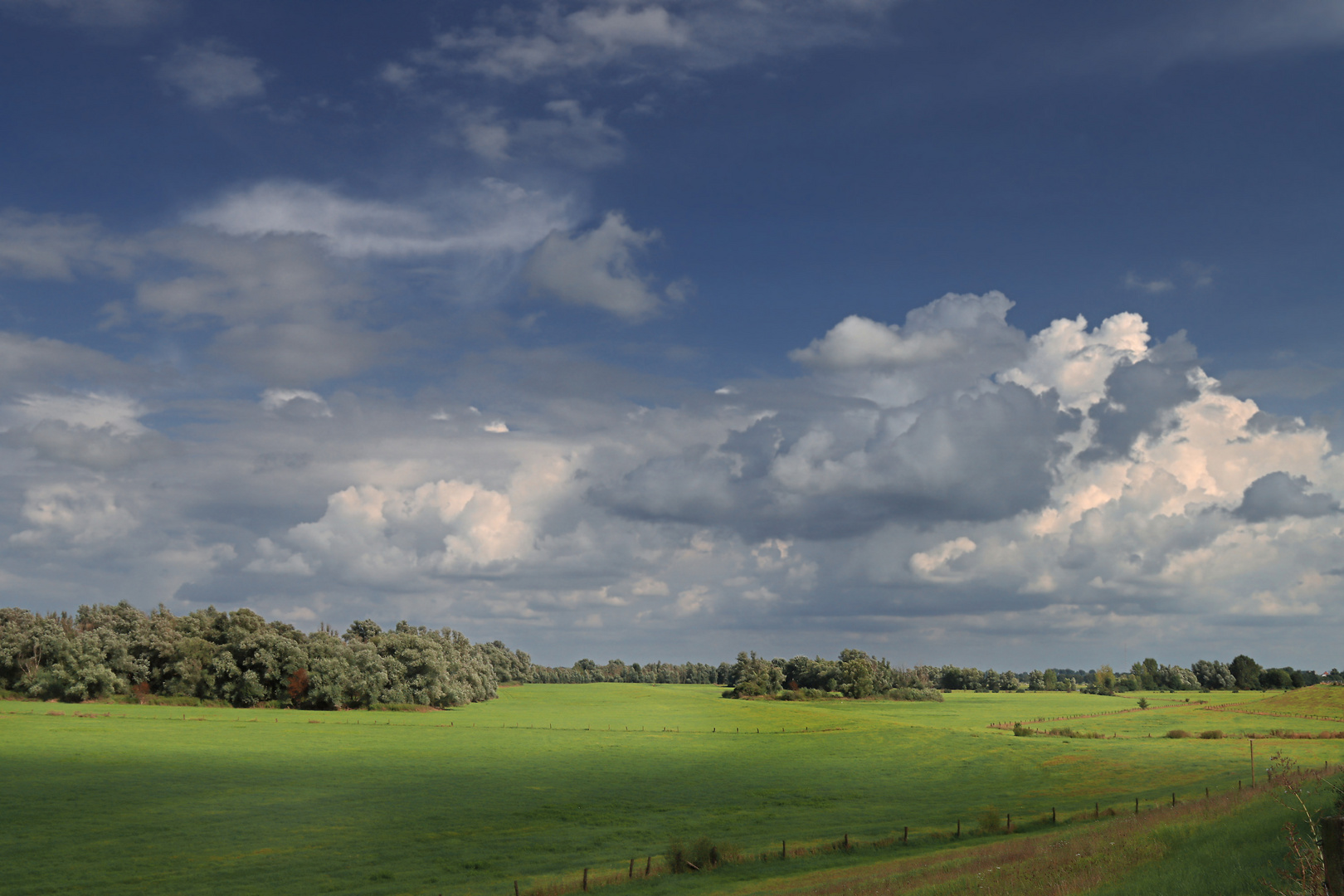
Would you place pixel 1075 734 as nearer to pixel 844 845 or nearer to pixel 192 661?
pixel 844 845

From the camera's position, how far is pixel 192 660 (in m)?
157

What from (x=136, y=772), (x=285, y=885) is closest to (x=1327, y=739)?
(x=285, y=885)

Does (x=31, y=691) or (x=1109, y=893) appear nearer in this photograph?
(x=1109, y=893)

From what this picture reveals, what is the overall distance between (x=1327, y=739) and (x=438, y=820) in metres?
113

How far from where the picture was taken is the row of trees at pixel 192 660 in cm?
14925

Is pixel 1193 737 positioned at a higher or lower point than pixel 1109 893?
lower

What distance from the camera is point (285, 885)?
4281cm

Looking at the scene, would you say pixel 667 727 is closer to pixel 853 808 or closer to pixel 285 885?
pixel 853 808

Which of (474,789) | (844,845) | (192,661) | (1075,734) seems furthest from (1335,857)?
(192,661)

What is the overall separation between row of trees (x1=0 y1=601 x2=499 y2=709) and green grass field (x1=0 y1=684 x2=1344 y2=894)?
1151 cm

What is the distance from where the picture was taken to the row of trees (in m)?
149

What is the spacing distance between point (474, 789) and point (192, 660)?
351ft

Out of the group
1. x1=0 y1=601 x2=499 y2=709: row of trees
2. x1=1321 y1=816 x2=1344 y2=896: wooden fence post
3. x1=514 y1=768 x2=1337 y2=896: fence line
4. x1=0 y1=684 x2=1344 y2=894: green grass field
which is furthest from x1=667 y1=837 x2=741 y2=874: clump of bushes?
x1=0 y1=601 x2=499 y2=709: row of trees

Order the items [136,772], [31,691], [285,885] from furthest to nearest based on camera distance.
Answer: [31,691]
[136,772]
[285,885]
